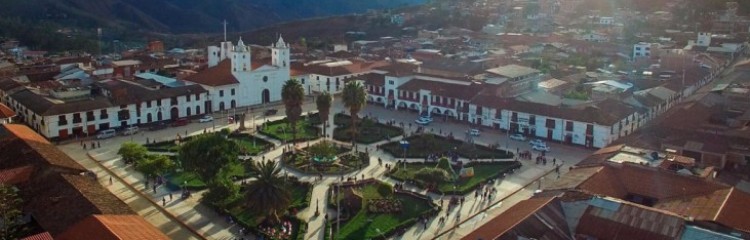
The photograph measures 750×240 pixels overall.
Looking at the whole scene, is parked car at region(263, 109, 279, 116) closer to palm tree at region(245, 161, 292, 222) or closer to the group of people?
the group of people

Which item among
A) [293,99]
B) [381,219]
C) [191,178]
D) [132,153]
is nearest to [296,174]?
[191,178]

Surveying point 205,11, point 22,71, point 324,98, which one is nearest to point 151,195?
point 324,98

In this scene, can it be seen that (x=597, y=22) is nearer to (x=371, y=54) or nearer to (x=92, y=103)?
(x=371, y=54)

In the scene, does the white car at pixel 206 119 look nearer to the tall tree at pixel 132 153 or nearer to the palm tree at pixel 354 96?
the tall tree at pixel 132 153

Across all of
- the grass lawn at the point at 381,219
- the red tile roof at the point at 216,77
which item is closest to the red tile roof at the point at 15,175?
the grass lawn at the point at 381,219

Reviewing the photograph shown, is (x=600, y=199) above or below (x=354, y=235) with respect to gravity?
above

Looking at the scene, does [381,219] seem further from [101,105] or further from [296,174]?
[101,105]
